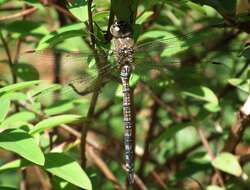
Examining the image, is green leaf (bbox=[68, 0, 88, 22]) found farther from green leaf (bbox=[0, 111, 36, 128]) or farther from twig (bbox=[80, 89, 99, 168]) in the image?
green leaf (bbox=[0, 111, 36, 128])

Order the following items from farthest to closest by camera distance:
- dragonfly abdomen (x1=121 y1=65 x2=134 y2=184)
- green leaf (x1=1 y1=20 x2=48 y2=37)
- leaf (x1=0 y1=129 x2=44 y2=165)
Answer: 1. green leaf (x1=1 y1=20 x2=48 y2=37)
2. dragonfly abdomen (x1=121 y1=65 x2=134 y2=184)
3. leaf (x1=0 y1=129 x2=44 y2=165)

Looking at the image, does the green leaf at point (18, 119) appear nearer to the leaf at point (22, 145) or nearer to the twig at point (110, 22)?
the leaf at point (22, 145)

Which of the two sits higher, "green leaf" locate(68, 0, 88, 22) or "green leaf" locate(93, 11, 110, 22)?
"green leaf" locate(68, 0, 88, 22)

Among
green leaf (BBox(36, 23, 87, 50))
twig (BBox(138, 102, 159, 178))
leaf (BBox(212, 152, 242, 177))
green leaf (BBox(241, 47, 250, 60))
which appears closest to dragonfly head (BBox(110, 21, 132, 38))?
green leaf (BBox(36, 23, 87, 50))

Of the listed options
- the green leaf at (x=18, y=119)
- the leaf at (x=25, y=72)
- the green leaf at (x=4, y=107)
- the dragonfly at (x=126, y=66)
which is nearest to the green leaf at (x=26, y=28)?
the leaf at (x=25, y=72)

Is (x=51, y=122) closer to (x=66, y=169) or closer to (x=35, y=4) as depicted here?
(x=66, y=169)

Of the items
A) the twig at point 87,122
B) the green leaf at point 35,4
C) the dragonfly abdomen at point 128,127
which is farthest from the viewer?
the green leaf at point 35,4

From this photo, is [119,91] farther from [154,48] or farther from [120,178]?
[120,178]

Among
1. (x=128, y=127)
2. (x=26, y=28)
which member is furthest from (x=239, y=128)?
(x=26, y=28)

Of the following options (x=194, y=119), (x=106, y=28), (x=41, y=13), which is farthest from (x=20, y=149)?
(x=41, y=13)
